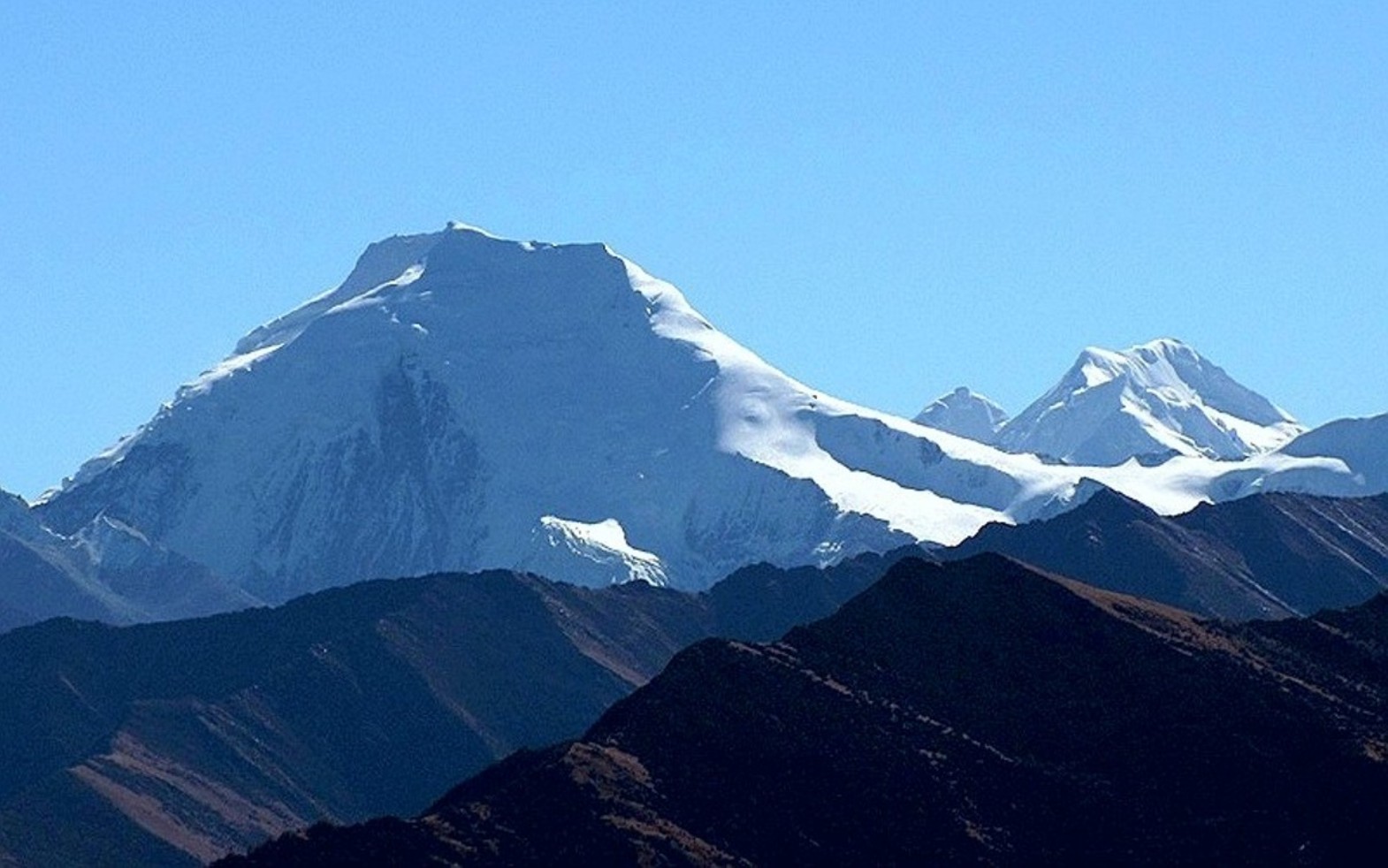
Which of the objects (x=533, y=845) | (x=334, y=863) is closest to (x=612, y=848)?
(x=533, y=845)

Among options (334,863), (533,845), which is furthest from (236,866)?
(533,845)

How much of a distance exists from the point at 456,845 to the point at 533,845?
4798 millimetres

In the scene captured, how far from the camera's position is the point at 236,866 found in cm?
19162

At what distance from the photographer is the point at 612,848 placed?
655 ft

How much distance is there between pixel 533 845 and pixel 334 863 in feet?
41.3

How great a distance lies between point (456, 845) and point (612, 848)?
8893mm

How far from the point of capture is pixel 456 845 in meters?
197

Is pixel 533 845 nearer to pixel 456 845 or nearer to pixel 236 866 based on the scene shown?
pixel 456 845

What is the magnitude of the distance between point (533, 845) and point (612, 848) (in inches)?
173

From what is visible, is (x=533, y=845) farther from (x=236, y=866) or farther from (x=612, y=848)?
(x=236, y=866)

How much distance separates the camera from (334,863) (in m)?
192

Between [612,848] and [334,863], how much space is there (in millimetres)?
16423

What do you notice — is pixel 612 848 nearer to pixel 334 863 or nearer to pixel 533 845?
pixel 533 845
